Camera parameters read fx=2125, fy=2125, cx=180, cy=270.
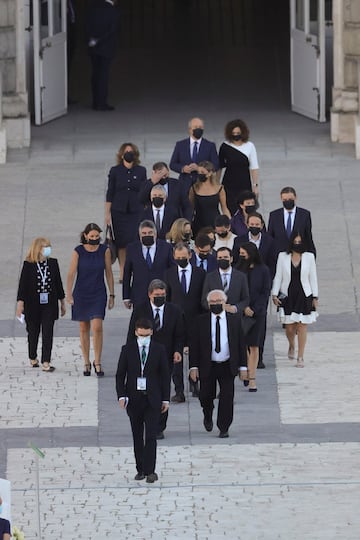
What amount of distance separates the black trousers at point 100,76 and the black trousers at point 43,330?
9.48 metres

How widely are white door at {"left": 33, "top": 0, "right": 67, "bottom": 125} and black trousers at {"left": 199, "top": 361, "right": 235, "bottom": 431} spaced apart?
10474mm

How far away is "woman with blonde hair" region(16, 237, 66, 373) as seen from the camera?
63.7ft

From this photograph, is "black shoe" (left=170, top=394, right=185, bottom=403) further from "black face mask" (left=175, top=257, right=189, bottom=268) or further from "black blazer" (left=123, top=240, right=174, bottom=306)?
"black face mask" (left=175, top=257, right=189, bottom=268)

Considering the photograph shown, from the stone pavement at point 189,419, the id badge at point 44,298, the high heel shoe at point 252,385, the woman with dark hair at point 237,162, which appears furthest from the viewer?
the woman with dark hair at point 237,162

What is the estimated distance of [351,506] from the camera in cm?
1623

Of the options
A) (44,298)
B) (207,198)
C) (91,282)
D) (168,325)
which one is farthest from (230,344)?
(207,198)

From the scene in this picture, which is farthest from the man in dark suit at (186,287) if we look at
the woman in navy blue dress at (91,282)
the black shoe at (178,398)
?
the woman in navy blue dress at (91,282)

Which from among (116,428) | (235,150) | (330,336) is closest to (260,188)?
(235,150)

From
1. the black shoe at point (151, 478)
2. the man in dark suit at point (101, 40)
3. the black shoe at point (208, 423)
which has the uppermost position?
the man in dark suit at point (101, 40)

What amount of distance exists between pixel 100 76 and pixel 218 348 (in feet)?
37.9

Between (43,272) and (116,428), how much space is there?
1.91 metres

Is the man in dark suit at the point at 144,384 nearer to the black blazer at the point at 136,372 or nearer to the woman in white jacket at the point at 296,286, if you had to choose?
the black blazer at the point at 136,372

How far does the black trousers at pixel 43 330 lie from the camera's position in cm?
1950

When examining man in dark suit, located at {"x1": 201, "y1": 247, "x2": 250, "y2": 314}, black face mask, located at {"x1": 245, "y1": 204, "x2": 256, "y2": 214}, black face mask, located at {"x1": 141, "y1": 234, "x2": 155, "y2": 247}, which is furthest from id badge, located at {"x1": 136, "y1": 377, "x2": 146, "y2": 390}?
black face mask, located at {"x1": 245, "y1": 204, "x2": 256, "y2": 214}
